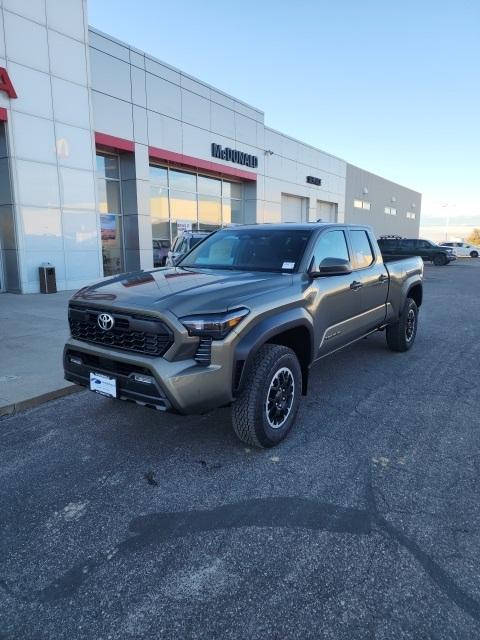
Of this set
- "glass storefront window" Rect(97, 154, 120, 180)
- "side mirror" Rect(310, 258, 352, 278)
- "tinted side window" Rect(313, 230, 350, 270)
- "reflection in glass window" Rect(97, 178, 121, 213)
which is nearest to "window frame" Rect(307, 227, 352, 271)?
"tinted side window" Rect(313, 230, 350, 270)

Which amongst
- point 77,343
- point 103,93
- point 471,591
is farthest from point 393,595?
point 103,93

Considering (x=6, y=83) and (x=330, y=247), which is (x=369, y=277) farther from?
(x=6, y=83)

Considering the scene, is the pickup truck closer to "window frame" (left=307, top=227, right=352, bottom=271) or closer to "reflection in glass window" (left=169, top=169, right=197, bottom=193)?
"window frame" (left=307, top=227, right=352, bottom=271)

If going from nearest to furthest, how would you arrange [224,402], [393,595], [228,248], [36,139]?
[393,595]
[224,402]
[228,248]
[36,139]

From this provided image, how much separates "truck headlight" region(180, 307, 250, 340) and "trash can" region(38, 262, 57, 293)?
11068mm

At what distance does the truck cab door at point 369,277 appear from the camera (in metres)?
5.22

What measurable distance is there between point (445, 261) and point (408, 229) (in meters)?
25.7

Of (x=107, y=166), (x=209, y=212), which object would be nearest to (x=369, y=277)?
(x=107, y=166)

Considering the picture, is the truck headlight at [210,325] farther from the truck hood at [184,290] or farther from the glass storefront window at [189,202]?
the glass storefront window at [189,202]

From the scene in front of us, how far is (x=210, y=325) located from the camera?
3113 millimetres

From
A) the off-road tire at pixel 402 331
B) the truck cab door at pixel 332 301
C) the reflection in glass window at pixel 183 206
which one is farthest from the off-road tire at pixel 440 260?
the truck cab door at pixel 332 301

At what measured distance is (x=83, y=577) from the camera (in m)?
2.31

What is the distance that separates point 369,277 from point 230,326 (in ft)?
9.17

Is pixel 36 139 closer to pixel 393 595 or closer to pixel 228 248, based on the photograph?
pixel 228 248
